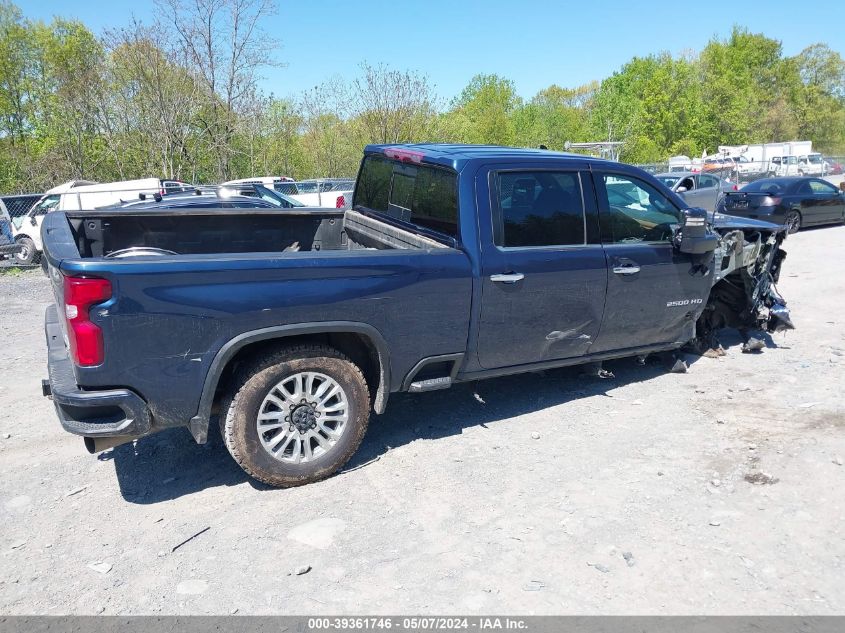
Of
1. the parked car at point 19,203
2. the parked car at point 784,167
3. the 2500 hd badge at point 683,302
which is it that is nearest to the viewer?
the 2500 hd badge at point 683,302

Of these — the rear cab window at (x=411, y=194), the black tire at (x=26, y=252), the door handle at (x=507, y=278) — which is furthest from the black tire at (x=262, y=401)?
the black tire at (x=26, y=252)

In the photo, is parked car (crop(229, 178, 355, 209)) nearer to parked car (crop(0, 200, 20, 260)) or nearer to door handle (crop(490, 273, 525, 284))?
parked car (crop(0, 200, 20, 260))

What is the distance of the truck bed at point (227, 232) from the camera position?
5.05 m

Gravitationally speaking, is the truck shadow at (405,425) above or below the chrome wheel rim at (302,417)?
below

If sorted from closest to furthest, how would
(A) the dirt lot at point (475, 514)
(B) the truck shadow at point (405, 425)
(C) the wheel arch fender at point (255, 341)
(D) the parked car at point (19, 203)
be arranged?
1. (A) the dirt lot at point (475, 514)
2. (C) the wheel arch fender at point (255, 341)
3. (B) the truck shadow at point (405, 425)
4. (D) the parked car at point (19, 203)

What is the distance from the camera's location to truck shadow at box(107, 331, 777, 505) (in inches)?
164

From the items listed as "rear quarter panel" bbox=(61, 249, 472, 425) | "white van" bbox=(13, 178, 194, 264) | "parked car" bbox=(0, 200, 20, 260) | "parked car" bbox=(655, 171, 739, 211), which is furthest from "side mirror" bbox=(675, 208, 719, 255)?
"parked car" bbox=(0, 200, 20, 260)

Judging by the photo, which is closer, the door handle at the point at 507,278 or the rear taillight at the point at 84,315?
the rear taillight at the point at 84,315

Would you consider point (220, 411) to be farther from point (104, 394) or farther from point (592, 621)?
point (592, 621)

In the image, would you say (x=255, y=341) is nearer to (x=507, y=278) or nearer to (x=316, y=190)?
(x=507, y=278)

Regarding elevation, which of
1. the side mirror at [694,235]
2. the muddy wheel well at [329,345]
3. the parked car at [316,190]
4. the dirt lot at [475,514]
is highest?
the parked car at [316,190]

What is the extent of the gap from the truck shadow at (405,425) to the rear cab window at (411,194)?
4.89ft

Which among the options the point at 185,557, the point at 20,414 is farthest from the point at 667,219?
the point at 20,414

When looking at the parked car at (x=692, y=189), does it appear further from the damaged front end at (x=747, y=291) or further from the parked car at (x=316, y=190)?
the damaged front end at (x=747, y=291)
